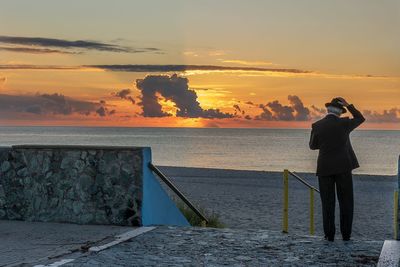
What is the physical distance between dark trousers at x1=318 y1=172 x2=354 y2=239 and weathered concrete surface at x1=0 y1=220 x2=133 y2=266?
2.93 meters

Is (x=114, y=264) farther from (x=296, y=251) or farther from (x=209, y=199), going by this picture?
(x=209, y=199)

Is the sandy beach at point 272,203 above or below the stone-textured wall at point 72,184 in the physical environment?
below

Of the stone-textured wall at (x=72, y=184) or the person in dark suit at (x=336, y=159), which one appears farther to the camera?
the stone-textured wall at (x=72, y=184)

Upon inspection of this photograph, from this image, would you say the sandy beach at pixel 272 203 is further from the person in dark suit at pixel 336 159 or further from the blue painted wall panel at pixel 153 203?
the person in dark suit at pixel 336 159

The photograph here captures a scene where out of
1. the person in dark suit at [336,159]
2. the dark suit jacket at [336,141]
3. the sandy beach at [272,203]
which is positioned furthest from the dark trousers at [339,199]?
the sandy beach at [272,203]

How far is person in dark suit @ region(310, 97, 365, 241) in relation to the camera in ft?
29.0

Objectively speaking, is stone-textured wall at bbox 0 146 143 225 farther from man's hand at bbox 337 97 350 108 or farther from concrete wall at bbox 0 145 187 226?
man's hand at bbox 337 97 350 108

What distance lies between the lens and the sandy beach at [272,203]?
15.9 metres

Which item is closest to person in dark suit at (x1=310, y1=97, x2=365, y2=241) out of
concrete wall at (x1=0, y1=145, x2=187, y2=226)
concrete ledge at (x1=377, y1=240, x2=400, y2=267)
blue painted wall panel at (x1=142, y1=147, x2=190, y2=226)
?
concrete ledge at (x1=377, y1=240, x2=400, y2=267)

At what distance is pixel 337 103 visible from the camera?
8961 millimetres

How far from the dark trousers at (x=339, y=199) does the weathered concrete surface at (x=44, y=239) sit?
293cm

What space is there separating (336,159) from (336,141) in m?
0.25

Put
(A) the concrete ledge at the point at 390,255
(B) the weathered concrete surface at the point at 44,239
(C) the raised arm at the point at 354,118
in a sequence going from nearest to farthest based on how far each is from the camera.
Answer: (A) the concrete ledge at the point at 390,255, (B) the weathered concrete surface at the point at 44,239, (C) the raised arm at the point at 354,118

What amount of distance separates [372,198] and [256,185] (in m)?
6.09
